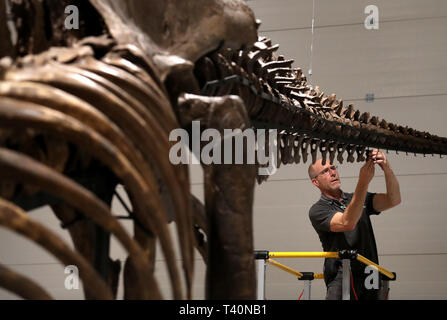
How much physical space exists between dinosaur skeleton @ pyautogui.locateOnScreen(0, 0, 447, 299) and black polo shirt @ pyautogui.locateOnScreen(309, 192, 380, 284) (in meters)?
1.27

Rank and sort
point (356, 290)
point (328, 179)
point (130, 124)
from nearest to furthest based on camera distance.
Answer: point (130, 124) < point (356, 290) < point (328, 179)

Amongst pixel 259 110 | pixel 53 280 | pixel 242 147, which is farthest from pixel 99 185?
pixel 53 280

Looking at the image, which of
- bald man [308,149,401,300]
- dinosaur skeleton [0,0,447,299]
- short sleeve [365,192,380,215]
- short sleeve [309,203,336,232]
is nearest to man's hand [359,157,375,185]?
bald man [308,149,401,300]

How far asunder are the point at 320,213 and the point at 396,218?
1.76 m

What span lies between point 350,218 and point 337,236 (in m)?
0.34

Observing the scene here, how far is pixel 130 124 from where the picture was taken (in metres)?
1.42

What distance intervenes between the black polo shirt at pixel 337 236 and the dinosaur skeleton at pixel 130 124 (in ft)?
4.17

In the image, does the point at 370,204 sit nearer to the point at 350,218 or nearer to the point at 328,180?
the point at 328,180

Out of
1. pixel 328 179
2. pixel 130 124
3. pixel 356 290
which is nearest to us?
pixel 130 124

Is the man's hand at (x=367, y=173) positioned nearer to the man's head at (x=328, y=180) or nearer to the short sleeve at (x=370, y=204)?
the man's head at (x=328, y=180)

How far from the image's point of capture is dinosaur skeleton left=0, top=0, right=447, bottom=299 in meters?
1.17

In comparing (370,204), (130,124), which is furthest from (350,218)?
(130,124)

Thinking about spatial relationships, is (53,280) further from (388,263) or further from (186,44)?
(186,44)

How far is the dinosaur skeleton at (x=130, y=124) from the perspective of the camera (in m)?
1.17
